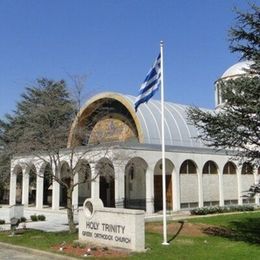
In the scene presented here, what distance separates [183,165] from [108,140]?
12079mm

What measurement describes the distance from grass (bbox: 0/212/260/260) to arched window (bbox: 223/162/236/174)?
549 inches

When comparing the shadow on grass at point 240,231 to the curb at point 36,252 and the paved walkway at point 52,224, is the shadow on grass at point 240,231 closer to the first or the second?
the curb at point 36,252

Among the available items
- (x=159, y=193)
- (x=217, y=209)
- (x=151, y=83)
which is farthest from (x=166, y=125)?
(x=151, y=83)

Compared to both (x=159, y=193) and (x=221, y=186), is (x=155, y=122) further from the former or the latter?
(x=221, y=186)

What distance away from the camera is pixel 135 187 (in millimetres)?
34344

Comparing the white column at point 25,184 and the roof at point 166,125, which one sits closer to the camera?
the roof at point 166,125

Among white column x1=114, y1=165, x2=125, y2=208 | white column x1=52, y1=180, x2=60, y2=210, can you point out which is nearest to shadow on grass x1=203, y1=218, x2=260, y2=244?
white column x1=114, y1=165, x2=125, y2=208

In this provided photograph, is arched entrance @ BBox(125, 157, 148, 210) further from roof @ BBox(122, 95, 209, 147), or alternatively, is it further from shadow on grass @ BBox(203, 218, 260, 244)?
shadow on grass @ BBox(203, 218, 260, 244)

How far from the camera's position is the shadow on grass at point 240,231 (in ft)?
58.3

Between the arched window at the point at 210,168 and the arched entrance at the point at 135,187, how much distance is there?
4965 millimetres

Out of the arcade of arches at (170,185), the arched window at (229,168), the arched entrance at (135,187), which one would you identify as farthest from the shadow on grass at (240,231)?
the arched window at (229,168)

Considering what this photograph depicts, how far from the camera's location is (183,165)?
33.0 meters

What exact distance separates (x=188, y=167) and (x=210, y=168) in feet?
9.00

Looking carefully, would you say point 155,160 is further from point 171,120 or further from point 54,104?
point 54,104
